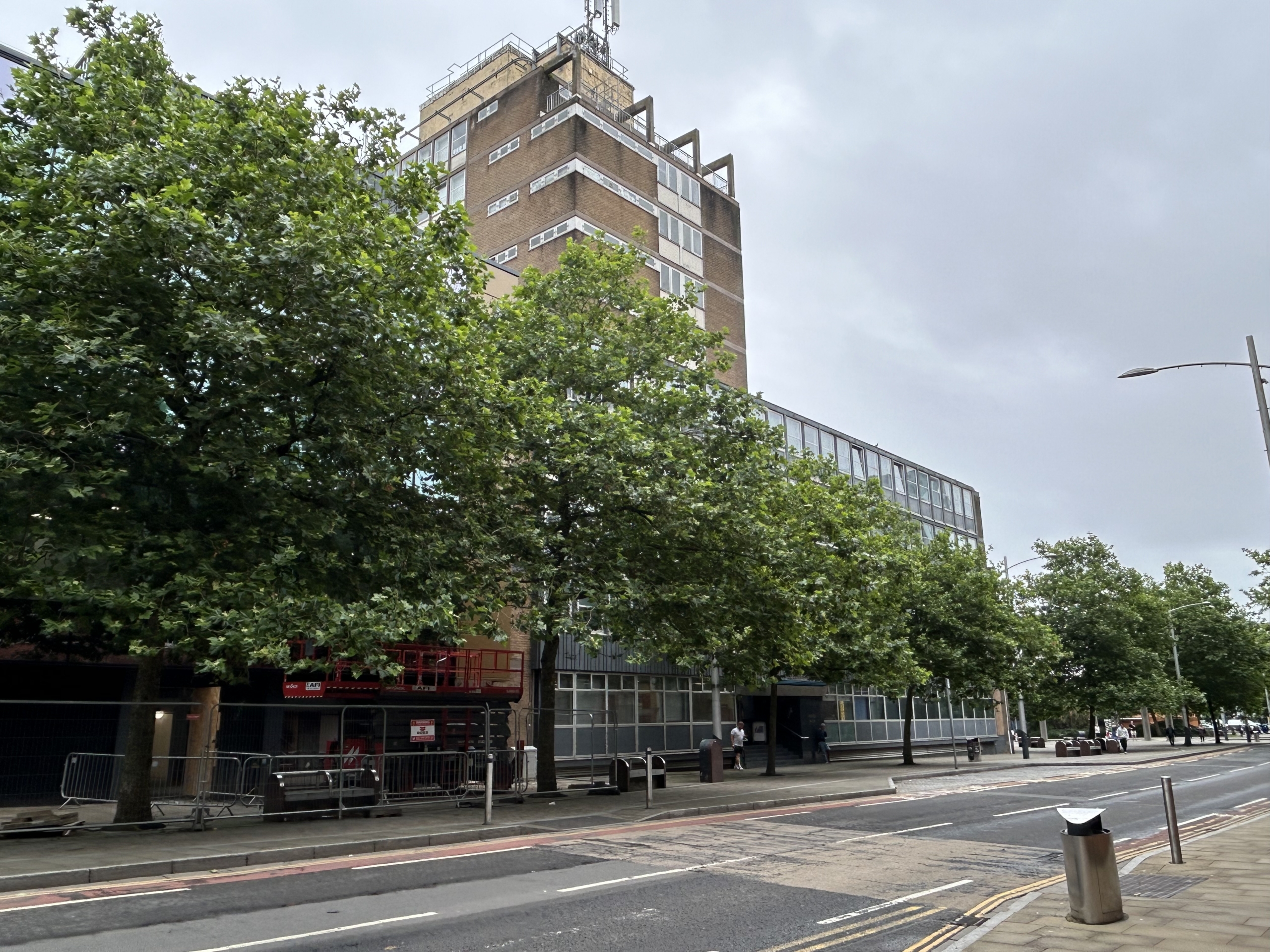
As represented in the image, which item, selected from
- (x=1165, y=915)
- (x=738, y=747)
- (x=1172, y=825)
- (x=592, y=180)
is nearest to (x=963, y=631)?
(x=738, y=747)

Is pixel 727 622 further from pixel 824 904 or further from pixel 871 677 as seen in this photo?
pixel 871 677

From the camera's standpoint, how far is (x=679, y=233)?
4378cm

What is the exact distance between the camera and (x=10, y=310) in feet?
39.3

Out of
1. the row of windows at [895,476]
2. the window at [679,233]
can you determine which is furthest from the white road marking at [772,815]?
the window at [679,233]

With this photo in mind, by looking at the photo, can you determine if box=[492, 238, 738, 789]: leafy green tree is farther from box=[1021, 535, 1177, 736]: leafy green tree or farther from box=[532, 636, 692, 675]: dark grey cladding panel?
box=[1021, 535, 1177, 736]: leafy green tree

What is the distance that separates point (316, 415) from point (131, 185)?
4.01 meters

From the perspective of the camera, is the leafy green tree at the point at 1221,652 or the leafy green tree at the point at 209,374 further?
the leafy green tree at the point at 1221,652

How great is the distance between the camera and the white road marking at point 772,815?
57.5ft

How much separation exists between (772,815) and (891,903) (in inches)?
371

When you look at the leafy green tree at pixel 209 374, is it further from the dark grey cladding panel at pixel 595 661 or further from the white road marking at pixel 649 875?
the dark grey cladding panel at pixel 595 661

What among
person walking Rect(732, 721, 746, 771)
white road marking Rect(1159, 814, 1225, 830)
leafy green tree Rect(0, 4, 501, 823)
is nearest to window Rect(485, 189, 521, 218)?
person walking Rect(732, 721, 746, 771)

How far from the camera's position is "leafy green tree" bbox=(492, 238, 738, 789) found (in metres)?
17.7

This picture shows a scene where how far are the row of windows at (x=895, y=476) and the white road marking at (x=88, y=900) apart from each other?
35824 mm

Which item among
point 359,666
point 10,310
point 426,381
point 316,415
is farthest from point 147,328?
point 359,666
